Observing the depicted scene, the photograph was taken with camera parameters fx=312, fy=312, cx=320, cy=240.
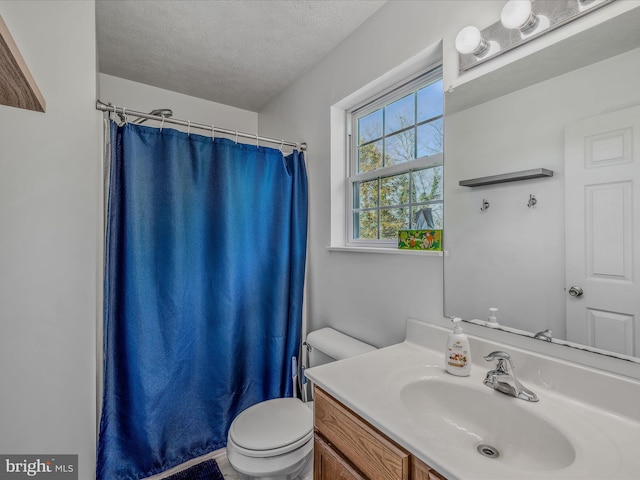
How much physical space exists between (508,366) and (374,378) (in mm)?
405

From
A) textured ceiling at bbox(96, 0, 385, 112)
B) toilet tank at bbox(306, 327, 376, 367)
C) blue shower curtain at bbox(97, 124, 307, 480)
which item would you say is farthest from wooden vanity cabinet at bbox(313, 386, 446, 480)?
textured ceiling at bbox(96, 0, 385, 112)

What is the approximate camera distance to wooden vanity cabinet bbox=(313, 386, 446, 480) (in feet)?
2.37

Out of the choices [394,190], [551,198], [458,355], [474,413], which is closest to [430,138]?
[394,190]

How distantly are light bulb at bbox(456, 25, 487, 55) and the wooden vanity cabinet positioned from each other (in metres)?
1.25

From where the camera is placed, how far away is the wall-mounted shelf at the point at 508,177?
Answer: 3.12 feet

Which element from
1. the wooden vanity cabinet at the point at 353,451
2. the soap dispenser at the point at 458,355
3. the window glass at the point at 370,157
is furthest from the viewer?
the window glass at the point at 370,157

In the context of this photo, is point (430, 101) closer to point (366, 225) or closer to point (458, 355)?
point (366, 225)

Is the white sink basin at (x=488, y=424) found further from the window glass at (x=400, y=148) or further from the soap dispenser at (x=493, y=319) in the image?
the window glass at (x=400, y=148)

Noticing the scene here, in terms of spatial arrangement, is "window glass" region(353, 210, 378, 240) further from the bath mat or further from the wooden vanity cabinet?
the bath mat

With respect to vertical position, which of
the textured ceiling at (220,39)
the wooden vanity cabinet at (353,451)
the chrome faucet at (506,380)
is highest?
the textured ceiling at (220,39)

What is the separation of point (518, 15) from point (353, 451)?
1.39 meters

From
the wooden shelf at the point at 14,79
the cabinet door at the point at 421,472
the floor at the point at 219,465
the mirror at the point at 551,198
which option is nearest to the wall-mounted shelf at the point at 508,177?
the mirror at the point at 551,198

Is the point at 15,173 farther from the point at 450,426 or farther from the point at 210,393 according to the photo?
the point at 450,426

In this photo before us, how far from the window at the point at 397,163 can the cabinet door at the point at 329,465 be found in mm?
954
